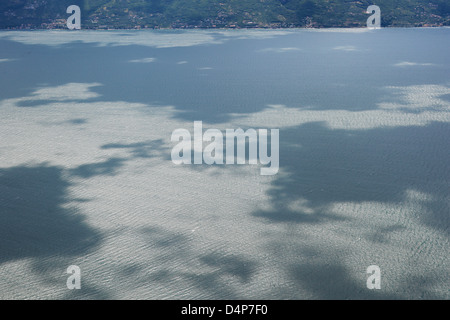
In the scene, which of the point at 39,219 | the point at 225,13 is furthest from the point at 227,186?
the point at 225,13

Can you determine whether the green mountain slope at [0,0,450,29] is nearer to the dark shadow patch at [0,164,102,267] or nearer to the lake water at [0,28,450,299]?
the lake water at [0,28,450,299]

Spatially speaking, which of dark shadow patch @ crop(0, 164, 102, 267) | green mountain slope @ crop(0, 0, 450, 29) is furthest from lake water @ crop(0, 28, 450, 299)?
green mountain slope @ crop(0, 0, 450, 29)

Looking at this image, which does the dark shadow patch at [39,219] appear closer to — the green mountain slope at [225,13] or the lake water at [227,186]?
the lake water at [227,186]

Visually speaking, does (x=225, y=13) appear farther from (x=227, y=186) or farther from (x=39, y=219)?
(x=39, y=219)

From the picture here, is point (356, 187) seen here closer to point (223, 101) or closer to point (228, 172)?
point (228, 172)

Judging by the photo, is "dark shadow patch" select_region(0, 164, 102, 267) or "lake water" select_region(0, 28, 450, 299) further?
"dark shadow patch" select_region(0, 164, 102, 267)

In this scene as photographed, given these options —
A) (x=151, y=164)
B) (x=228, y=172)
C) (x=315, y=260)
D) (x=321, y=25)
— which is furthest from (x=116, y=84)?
(x=321, y=25)
